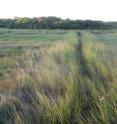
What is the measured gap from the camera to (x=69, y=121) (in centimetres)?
526

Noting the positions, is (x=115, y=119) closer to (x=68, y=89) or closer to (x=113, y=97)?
(x=113, y=97)

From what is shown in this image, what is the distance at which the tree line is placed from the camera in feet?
221

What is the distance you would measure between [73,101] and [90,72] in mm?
3037

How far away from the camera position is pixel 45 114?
550cm

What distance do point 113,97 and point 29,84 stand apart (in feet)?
8.26

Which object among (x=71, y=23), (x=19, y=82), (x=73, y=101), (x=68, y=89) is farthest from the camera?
(x=71, y=23)

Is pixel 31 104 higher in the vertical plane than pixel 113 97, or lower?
lower

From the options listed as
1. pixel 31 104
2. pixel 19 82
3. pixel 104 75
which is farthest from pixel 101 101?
pixel 19 82

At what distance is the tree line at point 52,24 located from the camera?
2653 inches

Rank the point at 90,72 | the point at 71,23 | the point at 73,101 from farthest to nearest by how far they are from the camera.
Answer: the point at 71,23 < the point at 90,72 < the point at 73,101

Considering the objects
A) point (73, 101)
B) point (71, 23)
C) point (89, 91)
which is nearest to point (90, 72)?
point (89, 91)

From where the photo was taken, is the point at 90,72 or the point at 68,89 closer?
the point at 68,89

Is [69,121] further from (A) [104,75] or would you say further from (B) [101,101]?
(A) [104,75]

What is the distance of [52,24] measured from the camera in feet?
223
